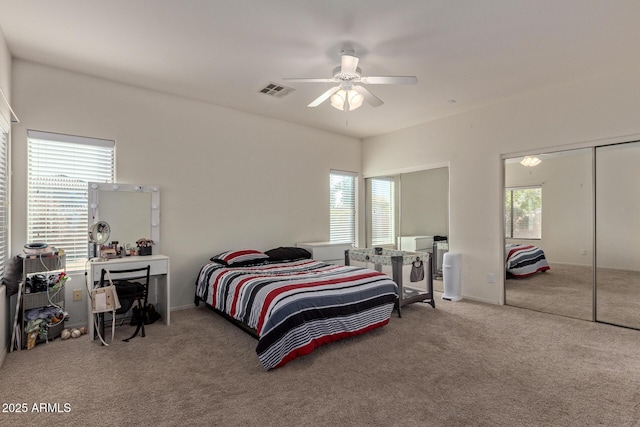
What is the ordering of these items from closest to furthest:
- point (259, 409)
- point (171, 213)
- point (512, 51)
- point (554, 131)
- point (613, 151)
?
point (259, 409) < point (512, 51) < point (613, 151) < point (554, 131) < point (171, 213)

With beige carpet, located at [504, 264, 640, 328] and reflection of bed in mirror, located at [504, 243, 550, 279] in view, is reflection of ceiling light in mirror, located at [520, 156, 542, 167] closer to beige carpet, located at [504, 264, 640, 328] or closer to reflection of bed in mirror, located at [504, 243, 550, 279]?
reflection of bed in mirror, located at [504, 243, 550, 279]

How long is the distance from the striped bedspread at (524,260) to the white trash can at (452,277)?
648mm

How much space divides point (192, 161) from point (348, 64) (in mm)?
2583

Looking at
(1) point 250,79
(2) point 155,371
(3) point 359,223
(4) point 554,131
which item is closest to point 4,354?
(2) point 155,371

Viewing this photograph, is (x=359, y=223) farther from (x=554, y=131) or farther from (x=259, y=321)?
(x=259, y=321)

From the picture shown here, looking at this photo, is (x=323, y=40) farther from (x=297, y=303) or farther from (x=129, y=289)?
(x=129, y=289)

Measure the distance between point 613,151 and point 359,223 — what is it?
3.86 metres

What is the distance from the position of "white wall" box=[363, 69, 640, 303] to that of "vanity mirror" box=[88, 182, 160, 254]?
3983 mm

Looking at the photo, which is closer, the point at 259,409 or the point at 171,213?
the point at 259,409

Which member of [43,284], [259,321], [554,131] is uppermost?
[554,131]

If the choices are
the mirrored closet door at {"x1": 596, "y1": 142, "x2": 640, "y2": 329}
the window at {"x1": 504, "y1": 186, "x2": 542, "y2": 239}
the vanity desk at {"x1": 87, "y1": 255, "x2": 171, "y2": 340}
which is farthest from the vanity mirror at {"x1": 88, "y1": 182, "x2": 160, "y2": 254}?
the mirrored closet door at {"x1": 596, "y1": 142, "x2": 640, "y2": 329}

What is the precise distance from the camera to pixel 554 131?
406 centimetres

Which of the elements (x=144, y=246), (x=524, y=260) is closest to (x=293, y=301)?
(x=144, y=246)

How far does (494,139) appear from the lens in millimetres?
4598
